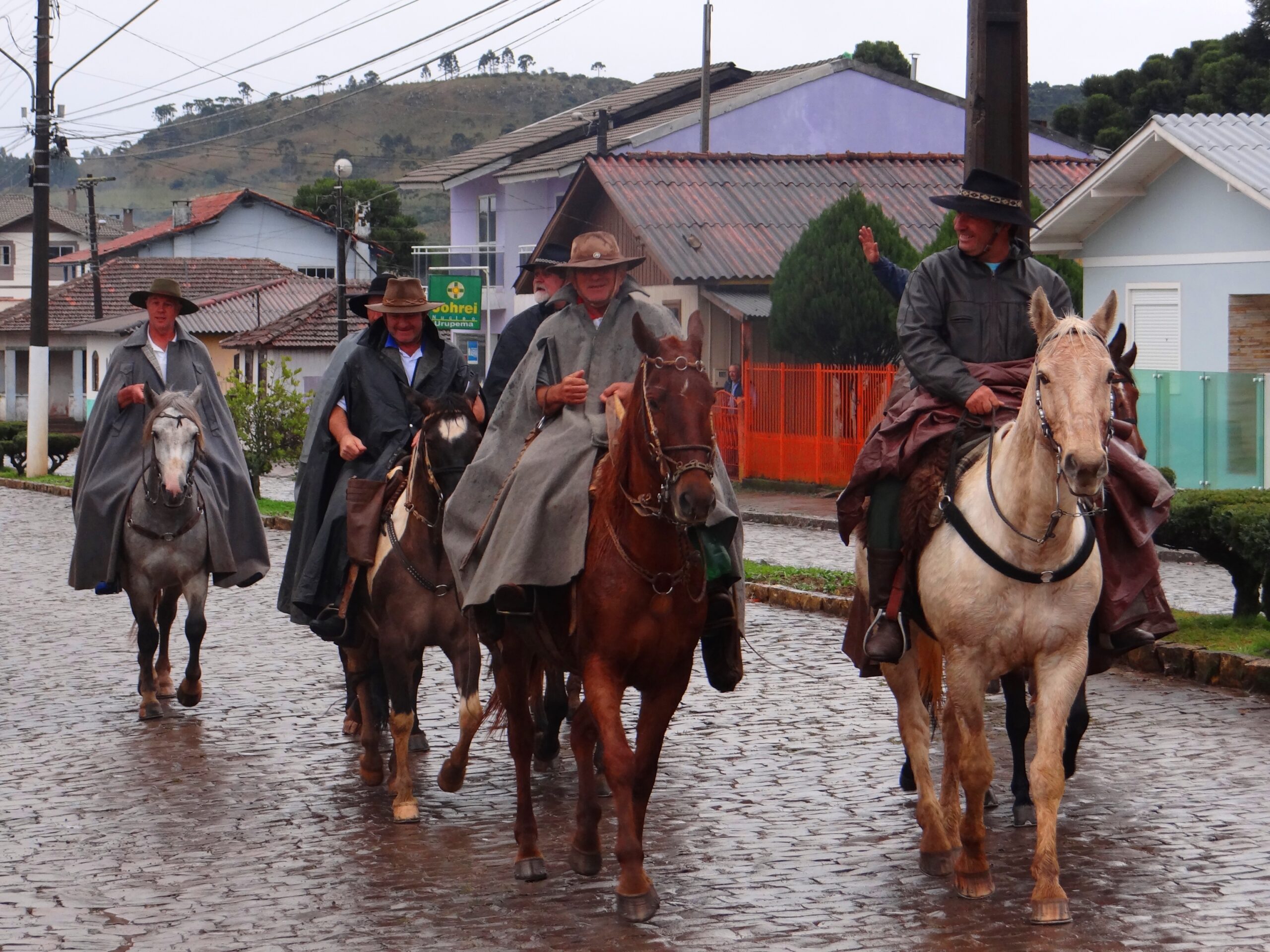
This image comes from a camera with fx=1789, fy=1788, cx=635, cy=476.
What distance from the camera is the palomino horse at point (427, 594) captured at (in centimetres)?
833

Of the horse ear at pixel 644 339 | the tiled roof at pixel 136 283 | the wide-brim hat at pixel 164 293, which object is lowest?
the horse ear at pixel 644 339

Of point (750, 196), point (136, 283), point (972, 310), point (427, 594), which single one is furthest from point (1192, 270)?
point (136, 283)

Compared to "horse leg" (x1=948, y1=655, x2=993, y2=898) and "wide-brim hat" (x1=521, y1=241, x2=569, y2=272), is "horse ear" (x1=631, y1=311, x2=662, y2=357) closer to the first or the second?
"horse leg" (x1=948, y1=655, x2=993, y2=898)

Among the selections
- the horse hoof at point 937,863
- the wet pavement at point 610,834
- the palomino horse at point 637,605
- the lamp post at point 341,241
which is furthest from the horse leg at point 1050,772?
the lamp post at point 341,241

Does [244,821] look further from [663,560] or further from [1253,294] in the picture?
[1253,294]

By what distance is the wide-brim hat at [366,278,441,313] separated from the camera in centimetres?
928

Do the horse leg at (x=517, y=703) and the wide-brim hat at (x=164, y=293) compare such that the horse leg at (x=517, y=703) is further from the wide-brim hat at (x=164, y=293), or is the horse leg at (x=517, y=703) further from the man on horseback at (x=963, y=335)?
the wide-brim hat at (x=164, y=293)

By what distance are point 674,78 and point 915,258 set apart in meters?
30.3

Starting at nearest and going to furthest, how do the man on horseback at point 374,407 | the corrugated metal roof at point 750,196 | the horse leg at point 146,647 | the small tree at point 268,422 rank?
the man on horseback at point 374,407, the horse leg at point 146,647, the small tree at point 268,422, the corrugated metal roof at point 750,196

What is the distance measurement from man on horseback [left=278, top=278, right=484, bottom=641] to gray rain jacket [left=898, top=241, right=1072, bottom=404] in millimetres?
2576

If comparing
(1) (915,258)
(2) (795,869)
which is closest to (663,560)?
(2) (795,869)

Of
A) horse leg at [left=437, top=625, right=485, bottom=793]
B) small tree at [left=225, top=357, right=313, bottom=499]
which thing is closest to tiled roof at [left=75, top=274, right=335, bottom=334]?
small tree at [left=225, top=357, right=313, bottom=499]

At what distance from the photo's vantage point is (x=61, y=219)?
103 metres

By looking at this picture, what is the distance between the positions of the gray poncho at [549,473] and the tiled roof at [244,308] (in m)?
57.2
